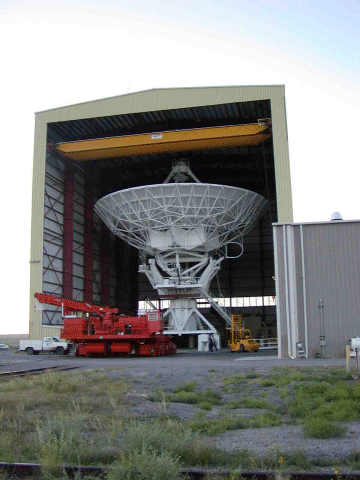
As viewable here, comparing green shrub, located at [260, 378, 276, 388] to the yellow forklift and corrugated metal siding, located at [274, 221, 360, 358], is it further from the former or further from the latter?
the yellow forklift

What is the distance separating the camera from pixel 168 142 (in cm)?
4709

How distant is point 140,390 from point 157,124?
37.6m

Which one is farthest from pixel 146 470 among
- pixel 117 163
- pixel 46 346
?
pixel 117 163

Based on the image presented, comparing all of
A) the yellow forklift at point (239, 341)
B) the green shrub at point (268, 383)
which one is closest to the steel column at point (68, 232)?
the yellow forklift at point (239, 341)

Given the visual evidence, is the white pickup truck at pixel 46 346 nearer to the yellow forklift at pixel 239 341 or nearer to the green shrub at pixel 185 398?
the yellow forklift at pixel 239 341

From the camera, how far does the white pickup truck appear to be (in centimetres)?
4506

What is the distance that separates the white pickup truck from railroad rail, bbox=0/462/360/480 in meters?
38.3

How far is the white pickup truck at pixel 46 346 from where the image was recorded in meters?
45.1

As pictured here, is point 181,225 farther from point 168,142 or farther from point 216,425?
point 216,425

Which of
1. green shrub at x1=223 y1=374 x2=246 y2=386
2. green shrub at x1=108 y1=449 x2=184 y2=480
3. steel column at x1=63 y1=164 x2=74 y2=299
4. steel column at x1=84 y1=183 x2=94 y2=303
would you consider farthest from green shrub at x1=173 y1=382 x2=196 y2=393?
steel column at x1=84 y1=183 x2=94 y2=303

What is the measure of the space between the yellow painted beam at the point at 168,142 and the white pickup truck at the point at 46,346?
15.7 m

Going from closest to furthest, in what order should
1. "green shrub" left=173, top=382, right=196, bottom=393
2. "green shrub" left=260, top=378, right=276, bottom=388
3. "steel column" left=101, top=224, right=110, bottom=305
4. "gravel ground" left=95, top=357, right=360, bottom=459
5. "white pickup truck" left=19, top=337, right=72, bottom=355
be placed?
"gravel ground" left=95, top=357, right=360, bottom=459 < "green shrub" left=173, top=382, right=196, bottom=393 < "green shrub" left=260, top=378, right=276, bottom=388 < "white pickup truck" left=19, top=337, right=72, bottom=355 < "steel column" left=101, top=224, right=110, bottom=305

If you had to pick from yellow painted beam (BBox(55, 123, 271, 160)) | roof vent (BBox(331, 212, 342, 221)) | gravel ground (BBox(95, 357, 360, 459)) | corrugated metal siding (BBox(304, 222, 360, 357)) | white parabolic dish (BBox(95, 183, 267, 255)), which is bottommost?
gravel ground (BBox(95, 357, 360, 459))

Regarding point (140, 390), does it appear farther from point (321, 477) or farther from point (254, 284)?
point (254, 284)
